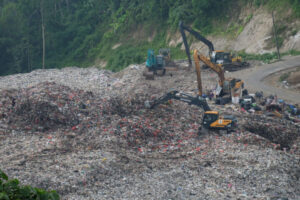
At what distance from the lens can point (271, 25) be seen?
2622 centimetres

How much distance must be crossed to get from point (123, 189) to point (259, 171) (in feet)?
12.1

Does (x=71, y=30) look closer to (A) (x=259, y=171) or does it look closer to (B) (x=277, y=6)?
(B) (x=277, y=6)

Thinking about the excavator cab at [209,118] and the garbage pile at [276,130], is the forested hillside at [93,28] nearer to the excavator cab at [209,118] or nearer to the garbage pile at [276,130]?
the garbage pile at [276,130]

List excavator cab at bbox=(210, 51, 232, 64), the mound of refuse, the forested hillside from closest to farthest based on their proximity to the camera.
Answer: the mound of refuse
excavator cab at bbox=(210, 51, 232, 64)
the forested hillside

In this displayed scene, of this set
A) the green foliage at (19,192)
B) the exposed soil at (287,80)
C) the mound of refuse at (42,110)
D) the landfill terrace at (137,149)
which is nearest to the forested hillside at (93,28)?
the exposed soil at (287,80)

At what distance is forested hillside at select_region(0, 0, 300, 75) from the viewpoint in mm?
32781

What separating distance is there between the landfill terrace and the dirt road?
3342mm

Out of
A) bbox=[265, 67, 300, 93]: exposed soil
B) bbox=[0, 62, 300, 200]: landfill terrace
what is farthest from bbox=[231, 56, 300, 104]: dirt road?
bbox=[0, 62, 300, 200]: landfill terrace

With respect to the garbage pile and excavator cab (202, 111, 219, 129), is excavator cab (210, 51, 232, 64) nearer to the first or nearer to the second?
the garbage pile

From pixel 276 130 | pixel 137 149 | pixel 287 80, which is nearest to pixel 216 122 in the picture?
pixel 276 130

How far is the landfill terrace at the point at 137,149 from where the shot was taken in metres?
8.60

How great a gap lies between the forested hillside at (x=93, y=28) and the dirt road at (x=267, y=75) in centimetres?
906

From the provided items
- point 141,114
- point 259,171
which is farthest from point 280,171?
point 141,114

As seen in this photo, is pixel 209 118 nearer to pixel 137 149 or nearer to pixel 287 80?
pixel 137 149
